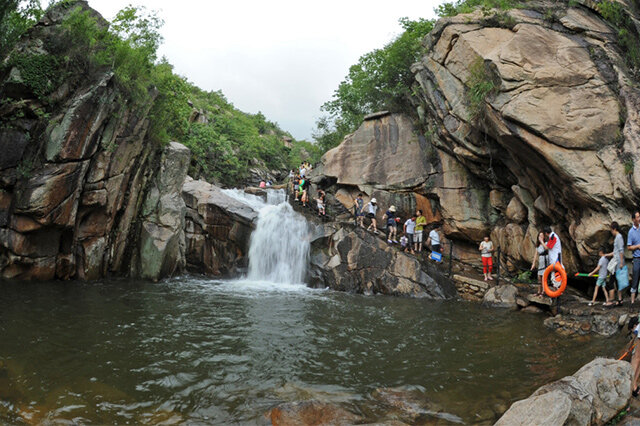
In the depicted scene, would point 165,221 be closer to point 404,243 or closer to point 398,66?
point 404,243

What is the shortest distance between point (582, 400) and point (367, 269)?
11.8 metres

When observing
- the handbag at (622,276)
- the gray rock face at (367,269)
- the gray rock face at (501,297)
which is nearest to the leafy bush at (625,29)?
the handbag at (622,276)

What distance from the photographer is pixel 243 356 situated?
7461 millimetres

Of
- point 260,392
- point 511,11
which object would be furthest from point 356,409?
point 511,11

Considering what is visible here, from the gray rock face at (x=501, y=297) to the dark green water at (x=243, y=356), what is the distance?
3.34ft

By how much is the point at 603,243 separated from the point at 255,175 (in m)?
27.0

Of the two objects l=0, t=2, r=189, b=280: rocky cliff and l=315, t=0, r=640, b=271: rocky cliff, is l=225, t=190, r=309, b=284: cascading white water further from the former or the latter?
l=315, t=0, r=640, b=271: rocky cliff

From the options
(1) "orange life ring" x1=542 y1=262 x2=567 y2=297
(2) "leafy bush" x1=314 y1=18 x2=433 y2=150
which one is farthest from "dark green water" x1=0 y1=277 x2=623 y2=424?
(2) "leafy bush" x1=314 y1=18 x2=433 y2=150

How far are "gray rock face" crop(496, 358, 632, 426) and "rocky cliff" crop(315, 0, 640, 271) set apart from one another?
7.82 m

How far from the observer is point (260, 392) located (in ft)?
19.7

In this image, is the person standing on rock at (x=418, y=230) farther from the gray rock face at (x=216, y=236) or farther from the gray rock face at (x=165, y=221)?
the gray rock face at (x=165, y=221)

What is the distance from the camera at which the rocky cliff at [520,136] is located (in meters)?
11.6

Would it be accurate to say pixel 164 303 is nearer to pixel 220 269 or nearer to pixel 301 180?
pixel 220 269

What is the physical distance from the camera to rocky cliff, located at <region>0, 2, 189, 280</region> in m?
12.8
